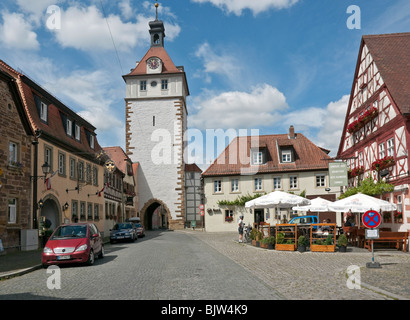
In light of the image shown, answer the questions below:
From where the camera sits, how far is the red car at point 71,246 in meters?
14.6

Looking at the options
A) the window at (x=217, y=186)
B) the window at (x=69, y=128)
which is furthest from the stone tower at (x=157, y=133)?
the window at (x=69, y=128)

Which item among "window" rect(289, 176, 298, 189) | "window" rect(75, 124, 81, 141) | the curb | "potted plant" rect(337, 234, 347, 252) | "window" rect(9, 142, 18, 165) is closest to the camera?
the curb

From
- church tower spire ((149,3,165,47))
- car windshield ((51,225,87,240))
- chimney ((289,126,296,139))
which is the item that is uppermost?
church tower spire ((149,3,165,47))

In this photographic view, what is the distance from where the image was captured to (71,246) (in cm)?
1480

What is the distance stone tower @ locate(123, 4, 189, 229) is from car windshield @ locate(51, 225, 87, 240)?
36.8m

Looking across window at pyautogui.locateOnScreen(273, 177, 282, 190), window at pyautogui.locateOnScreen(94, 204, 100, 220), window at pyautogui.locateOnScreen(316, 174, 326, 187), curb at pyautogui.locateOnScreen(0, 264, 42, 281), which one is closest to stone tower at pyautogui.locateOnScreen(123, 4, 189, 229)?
window at pyautogui.locateOnScreen(273, 177, 282, 190)

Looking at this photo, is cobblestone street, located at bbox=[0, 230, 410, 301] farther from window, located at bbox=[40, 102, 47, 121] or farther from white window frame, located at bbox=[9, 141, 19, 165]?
window, located at bbox=[40, 102, 47, 121]

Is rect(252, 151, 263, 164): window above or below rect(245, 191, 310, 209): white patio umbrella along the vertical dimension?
above

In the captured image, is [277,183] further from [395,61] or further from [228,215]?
[395,61]

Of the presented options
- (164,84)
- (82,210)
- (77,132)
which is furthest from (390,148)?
(164,84)

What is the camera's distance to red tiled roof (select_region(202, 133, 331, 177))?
4478 centimetres

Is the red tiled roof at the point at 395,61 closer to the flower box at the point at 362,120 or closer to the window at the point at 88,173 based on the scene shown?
the flower box at the point at 362,120
